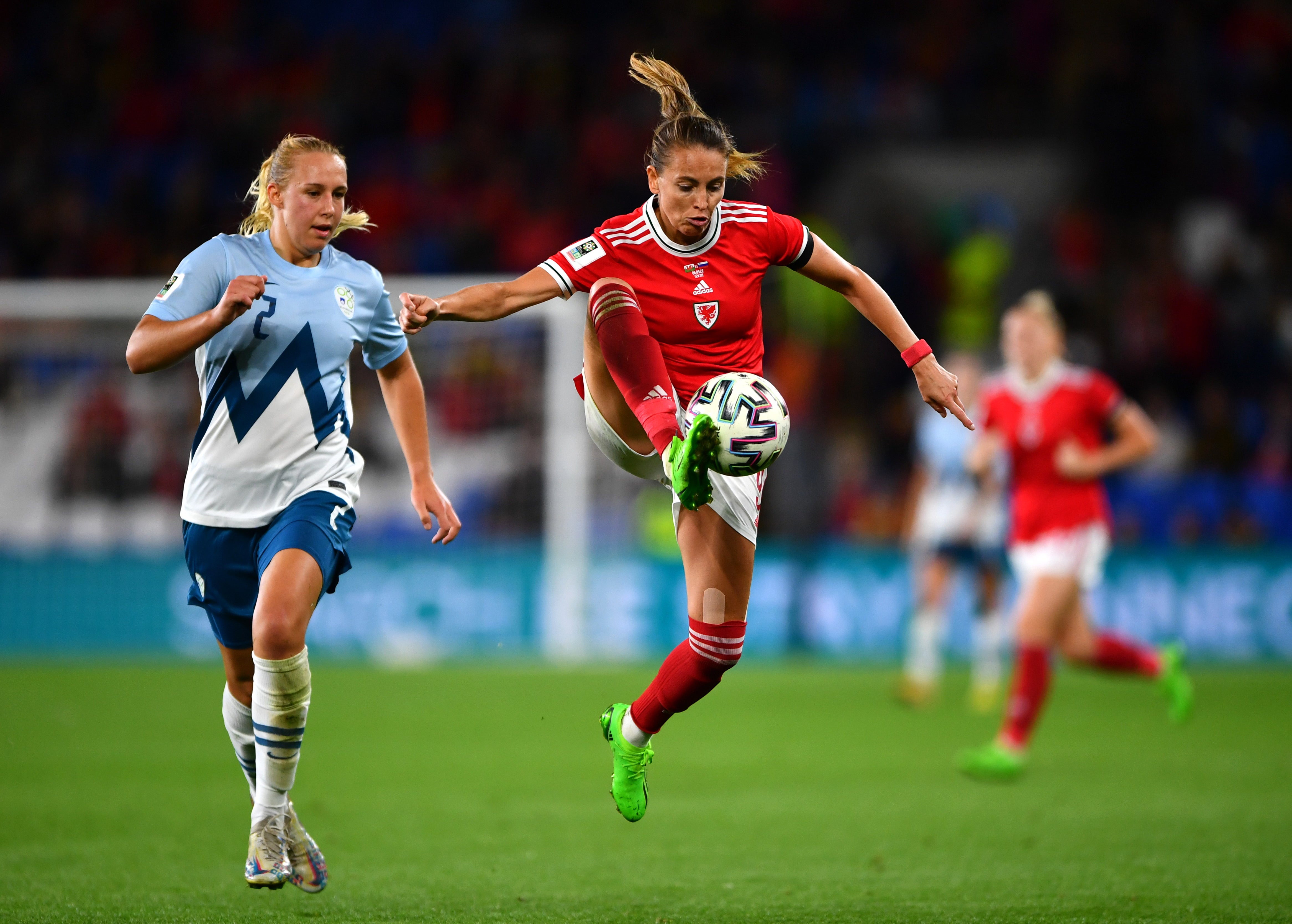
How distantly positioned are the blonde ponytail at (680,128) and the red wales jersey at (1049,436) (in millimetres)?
3657

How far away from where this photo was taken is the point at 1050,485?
8391mm

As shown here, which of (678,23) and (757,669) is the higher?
(678,23)

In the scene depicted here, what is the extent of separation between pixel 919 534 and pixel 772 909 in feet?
24.5

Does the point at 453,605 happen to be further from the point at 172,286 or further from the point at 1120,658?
the point at 172,286

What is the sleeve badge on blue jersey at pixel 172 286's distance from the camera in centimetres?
473

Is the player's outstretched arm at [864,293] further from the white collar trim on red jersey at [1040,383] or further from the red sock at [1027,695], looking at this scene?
the white collar trim on red jersey at [1040,383]

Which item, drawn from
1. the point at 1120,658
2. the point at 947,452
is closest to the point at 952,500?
the point at 947,452

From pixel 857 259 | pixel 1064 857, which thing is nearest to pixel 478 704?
pixel 1064 857

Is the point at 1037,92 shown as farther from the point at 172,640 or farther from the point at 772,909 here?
the point at 772,909

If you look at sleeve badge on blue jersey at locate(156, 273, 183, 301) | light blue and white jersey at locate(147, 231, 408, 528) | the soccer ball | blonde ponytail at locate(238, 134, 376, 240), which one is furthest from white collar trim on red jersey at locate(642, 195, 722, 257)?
sleeve badge on blue jersey at locate(156, 273, 183, 301)

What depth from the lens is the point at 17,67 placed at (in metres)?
19.5

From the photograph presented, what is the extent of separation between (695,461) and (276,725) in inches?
63.2

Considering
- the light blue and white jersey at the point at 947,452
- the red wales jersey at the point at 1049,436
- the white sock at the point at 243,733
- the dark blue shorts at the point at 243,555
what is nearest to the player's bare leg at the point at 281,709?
the dark blue shorts at the point at 243,555

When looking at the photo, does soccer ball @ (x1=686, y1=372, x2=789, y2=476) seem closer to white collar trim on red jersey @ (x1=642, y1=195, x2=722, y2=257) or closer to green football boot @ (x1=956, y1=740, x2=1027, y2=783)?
white collar trim on red jersey @ (x1=642, y1=195, x2=722, y2=257)
